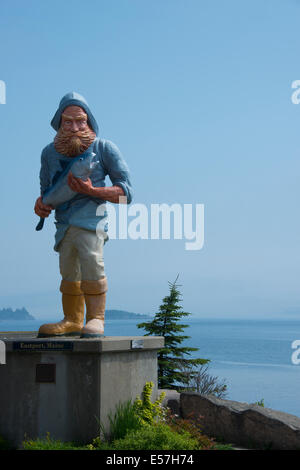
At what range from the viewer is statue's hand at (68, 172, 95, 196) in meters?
7.30

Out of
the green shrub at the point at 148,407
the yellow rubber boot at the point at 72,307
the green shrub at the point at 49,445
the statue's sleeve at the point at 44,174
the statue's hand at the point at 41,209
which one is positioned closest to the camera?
the green shrub at the point at 49,445

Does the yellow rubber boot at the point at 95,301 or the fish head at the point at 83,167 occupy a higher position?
the fish head at the point at 83,167

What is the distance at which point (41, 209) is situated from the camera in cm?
786

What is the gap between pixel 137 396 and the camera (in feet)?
23.8

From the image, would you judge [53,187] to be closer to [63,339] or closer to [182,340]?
[63,339]

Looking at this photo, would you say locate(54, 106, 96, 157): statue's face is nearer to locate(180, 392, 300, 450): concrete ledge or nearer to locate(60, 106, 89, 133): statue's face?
locate(60, 106, 89, 133): statue's face

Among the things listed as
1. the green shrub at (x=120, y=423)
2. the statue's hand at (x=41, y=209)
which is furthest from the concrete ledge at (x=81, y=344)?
the statue's hand at (x=41, y=209)

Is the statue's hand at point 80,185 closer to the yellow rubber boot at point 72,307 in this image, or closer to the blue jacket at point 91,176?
the blue jacket at point 91,176

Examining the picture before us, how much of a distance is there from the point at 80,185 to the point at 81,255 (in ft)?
2.80

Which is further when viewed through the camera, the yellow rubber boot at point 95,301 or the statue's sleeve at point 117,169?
the statue's sleeve at point 117,169

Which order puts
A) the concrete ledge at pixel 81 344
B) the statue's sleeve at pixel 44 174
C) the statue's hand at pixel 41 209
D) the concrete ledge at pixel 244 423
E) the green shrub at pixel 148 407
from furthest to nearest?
the statue's sleeve at pixel 44 174 → the statue's hand at pixel 41 209 → the green shrub at pixel 148 407 → the concrete ledge at pixel 244 423 → the concrete ledge at pixel 81 344

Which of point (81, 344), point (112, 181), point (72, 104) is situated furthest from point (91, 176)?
point (81, 344)

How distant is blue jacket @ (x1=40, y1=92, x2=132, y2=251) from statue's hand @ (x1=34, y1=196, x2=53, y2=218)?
119mm

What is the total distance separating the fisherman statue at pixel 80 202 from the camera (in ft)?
24.1
